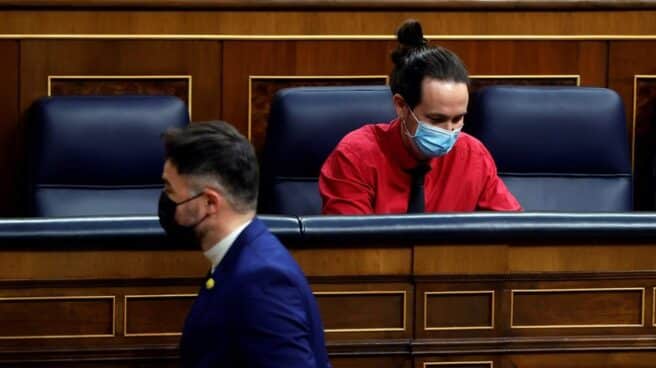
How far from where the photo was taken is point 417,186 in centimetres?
225

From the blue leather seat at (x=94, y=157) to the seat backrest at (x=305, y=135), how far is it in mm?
197

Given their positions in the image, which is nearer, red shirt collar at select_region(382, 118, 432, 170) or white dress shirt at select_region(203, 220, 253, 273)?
white dress shirt at select_region(203, 220, 253, 273)

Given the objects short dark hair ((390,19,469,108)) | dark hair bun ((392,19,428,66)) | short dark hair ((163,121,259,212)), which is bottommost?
short dark hair ((163,121,259,212))

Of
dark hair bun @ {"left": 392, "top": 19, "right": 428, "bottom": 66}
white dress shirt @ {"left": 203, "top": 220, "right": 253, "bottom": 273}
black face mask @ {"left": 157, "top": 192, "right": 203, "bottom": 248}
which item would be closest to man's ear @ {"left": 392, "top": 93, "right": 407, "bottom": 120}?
dark hair bun @ {"left": 392, "top": 19, "right": 428, "bottom": 66}

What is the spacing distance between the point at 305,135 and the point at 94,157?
1.24 feet

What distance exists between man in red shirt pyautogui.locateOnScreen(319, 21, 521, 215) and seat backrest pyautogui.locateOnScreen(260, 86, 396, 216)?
0.19 meters

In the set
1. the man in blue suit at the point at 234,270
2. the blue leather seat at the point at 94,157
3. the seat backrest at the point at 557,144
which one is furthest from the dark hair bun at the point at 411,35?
the man in blue suit at the point at 234,270

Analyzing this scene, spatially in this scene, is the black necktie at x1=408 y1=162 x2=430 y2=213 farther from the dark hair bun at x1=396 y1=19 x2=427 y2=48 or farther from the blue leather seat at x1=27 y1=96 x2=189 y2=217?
the blue leather seat at x1=27 y1=96 x2=189 y2=217

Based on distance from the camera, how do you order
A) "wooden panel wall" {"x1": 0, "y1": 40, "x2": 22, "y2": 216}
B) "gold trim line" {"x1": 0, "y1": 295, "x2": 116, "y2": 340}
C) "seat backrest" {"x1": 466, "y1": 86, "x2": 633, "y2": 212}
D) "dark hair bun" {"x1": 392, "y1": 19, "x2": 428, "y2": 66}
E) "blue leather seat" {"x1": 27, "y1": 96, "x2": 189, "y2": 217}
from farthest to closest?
"wooden panel wall" {"x1": 0, "y1": 40, "x2": 22, "y2": 216}
"seat backrest" {"x1": 466, "y1": 86, "x2": 633, "y2": 212}
"blue leather seat" {"x1": 27, "y1": 96, "x2": 189, "y2": 217}
"dark hair bun" {"x1": 392, "y1": 19, "x2": 428, "y2": 66}
"gold trim line" {"x1": 0, "y1": 295, "x2": 116, "y2": 340}

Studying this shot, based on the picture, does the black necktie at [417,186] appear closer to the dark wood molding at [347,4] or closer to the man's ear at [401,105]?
the man's ear at [401,105]

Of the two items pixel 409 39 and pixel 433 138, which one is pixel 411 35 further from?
pixel 433 138

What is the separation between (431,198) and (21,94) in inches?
35.6

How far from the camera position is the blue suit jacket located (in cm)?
140

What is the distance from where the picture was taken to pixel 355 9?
2.83m
